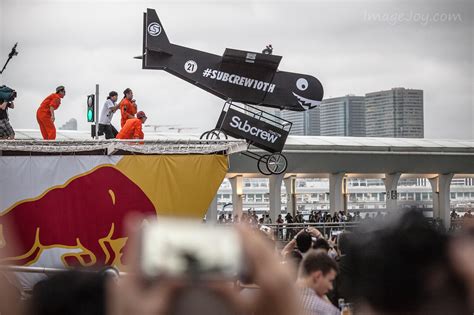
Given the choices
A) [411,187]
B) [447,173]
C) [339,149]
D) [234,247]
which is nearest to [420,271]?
[234,247]

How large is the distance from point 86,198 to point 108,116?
5.13m

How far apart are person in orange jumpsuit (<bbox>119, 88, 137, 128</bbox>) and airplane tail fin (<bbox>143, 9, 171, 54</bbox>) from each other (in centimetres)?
176

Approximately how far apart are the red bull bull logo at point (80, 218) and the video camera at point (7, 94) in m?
3.04

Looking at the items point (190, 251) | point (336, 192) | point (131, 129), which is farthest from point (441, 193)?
point (190, 251)

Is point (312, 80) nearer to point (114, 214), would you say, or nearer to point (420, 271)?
point (114, 214)

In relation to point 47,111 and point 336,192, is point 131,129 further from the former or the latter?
point 336,192

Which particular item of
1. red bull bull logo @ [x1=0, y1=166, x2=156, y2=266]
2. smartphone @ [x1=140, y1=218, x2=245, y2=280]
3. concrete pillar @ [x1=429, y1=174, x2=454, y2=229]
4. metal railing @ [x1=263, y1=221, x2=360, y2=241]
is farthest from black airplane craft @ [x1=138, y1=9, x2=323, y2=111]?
concrete pillar @ [x1=429, y1=174, x2=454, y2=229]

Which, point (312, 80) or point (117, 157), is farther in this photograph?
point (312, 80)

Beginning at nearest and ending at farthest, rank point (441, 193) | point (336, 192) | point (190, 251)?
1. point (190, 251)
2. point (336, 192)
3. point (441, 193)

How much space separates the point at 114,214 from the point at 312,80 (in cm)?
803

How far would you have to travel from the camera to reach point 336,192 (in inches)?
2024

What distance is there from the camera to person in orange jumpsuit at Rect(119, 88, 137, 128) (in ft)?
80.2

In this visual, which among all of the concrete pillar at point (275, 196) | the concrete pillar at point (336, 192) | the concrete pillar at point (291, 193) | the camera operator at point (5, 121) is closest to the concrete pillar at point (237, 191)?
the concrete pillar at point (275, 196)

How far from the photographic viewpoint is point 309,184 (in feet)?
513
